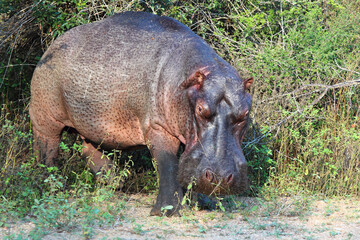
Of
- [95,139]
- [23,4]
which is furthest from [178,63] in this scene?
[23,4]

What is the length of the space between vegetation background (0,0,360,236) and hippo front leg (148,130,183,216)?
29.4 inches

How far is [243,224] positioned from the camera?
4797mm

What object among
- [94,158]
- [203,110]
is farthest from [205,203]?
[94,158]

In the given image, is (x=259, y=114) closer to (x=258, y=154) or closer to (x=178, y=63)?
(x=258, y=154)

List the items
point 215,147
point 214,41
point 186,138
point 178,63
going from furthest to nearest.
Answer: point 214,41, point 178,63, point 186,138, point 215,147

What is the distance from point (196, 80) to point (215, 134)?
55 cm

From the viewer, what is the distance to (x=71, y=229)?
417cm

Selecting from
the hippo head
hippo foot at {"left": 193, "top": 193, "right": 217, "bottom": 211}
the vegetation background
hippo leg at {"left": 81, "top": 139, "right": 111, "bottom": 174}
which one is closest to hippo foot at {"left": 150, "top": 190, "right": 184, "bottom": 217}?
the hippo head

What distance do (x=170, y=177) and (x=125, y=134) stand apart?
2.73 feet

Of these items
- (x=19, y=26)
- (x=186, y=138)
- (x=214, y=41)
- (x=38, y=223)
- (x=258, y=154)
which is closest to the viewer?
(x=38, y=223)

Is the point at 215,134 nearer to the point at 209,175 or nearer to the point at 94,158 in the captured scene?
the point at 209,175

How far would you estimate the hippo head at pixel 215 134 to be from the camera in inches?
177

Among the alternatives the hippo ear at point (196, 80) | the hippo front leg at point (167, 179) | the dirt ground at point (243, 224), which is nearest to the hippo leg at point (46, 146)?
the dirt ground at point (243, 224)

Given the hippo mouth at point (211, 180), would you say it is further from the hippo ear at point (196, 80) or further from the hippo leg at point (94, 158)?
the hippo leg at point (94, 158)
